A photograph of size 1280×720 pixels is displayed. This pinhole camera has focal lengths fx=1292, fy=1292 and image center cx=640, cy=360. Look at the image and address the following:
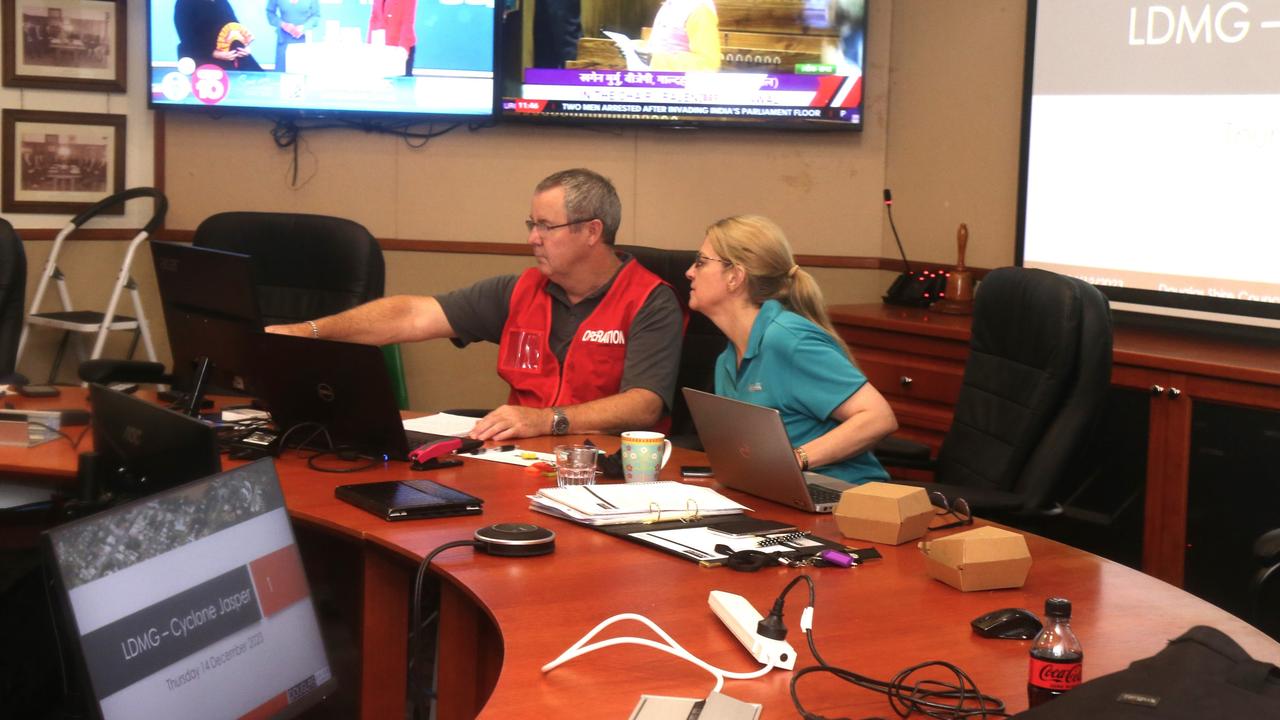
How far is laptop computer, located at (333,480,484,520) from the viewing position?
2.09 m

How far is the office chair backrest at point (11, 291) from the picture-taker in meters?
3.66

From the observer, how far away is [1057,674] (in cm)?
138

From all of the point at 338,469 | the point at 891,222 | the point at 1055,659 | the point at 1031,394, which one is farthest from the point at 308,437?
the point at 891,222

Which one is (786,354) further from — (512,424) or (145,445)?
(145,445)

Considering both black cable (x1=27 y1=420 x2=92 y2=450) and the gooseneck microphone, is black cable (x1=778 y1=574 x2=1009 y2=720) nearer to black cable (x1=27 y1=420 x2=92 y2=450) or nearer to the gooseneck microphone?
black cable (x1=27 y1=420 x2=92 y2=450)

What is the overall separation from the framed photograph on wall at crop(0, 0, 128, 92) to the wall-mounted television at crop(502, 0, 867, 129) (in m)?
1.37

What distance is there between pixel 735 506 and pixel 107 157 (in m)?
3.28

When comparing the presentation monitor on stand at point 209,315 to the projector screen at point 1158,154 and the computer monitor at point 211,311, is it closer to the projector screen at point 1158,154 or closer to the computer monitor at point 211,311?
the computer monitor at point 211,311

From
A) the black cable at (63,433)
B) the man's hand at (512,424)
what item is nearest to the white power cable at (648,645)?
the man's hand at (512,424)

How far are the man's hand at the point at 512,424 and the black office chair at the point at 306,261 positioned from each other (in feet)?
3.21

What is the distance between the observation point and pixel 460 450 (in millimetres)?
2598

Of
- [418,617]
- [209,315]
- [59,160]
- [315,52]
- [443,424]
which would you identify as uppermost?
[315,52]

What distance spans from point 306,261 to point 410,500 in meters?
1.82

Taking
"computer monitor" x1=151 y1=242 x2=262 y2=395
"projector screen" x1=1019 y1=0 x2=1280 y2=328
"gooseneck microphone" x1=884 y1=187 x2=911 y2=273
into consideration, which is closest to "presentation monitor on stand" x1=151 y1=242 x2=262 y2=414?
"computer monitor" x1=151 y1=242 x2=262 y2=395
